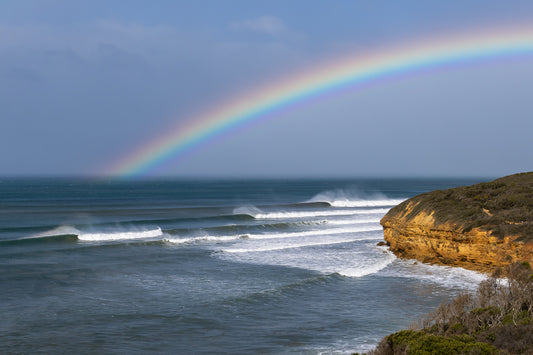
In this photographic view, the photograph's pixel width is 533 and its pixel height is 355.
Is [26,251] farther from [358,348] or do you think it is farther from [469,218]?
[469,218]

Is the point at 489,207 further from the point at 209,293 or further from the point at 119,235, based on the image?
the point at 119,235

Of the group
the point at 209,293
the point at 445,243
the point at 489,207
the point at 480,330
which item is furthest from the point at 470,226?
the point at 209,293

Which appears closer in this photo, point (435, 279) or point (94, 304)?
point (94, 304)

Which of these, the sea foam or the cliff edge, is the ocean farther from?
the cliff edge

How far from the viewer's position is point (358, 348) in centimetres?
1212

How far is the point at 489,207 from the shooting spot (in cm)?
2317

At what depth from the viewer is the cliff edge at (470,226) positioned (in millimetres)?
20297

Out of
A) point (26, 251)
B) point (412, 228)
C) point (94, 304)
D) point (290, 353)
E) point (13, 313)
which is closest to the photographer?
point (290, 353)

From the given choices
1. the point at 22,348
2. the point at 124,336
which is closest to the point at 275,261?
the point at 124,336

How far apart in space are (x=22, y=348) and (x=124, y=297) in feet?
18.5

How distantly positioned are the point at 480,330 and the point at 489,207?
588 inches

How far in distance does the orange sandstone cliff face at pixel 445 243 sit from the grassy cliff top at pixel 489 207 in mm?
205

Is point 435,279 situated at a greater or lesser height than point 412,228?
lesser

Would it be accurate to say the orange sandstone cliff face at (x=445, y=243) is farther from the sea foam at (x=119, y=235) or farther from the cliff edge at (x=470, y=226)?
the sea foam at (x=119, y=235)
